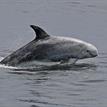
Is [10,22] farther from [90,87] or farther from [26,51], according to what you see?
[90,87]

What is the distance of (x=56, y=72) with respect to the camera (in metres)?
23.6

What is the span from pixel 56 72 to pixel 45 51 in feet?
4.81

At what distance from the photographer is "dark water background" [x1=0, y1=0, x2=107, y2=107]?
64.3 feet

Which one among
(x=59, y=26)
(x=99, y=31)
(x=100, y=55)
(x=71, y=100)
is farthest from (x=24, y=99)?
(x=59, y=26)

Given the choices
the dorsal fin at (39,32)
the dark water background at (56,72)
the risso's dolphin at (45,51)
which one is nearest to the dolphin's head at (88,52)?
the risso's dolphin at (45,51)

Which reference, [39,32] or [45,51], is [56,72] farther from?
[39,32]

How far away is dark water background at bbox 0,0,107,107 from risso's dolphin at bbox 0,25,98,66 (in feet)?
1.38

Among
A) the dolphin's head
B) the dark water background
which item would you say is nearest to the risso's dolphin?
the dolphin's head

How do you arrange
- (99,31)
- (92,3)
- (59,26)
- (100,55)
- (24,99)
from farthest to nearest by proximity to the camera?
(92,3)
(59,26)
(99,31)
(100,55)
(24,99)

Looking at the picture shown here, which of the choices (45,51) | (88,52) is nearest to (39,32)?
(45,51)

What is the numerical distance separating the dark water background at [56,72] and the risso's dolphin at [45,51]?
1.38 feet

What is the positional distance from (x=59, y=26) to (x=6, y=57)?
13070 mm

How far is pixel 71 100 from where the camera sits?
1952cm

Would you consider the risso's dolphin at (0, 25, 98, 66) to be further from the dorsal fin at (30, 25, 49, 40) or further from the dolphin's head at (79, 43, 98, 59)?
the dolphin's head at (79, 43, 98, 59)
